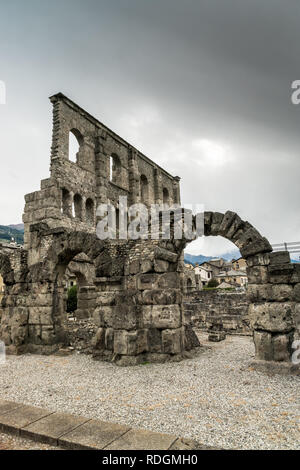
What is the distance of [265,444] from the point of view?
3.44 m

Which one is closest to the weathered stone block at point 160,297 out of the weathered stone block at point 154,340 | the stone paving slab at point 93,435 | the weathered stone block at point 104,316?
the weathered stone block at point 154,340

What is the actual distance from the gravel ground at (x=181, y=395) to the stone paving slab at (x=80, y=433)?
1.22ft

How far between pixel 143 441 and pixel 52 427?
1.28m

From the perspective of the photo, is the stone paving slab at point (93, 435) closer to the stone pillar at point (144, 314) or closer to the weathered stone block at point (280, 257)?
the stone pillar at point (144, 314)

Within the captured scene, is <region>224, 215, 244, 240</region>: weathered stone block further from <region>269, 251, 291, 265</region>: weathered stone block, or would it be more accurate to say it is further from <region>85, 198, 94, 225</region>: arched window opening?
<region>85, 198, 94, 225</region>: arched window opening

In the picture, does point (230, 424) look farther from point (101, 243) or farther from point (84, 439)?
point (101, 243)

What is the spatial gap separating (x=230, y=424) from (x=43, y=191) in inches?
580

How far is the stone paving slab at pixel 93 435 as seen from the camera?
3.47 meters

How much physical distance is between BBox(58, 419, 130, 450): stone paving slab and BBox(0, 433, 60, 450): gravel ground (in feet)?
0.61

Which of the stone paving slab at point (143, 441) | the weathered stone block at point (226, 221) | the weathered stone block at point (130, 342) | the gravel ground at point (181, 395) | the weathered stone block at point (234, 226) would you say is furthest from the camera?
the weathered stone block at point (226, 221)

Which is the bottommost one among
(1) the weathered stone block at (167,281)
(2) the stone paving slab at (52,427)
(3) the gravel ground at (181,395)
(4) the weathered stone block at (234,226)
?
(3) the gravel ground at (181,395)

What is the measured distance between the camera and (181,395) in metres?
5.28

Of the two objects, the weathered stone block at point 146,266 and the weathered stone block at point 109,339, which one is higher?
the weathered stone block at point 146,266

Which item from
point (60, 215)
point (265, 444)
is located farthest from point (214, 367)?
point (60, 215)
